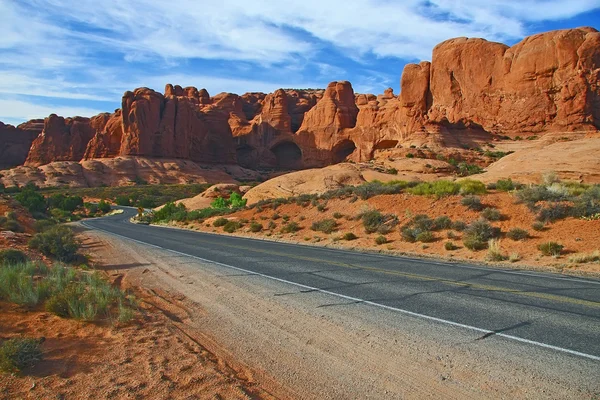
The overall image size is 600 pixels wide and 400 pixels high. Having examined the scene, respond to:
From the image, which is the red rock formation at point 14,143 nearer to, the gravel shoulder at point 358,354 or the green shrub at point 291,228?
the green shrub at point 291,228

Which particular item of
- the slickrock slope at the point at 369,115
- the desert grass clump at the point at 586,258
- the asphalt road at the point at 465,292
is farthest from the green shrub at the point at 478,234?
the slickrock slope at the point at 369,115

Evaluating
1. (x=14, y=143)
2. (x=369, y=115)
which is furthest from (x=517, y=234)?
(x=14, y=143)

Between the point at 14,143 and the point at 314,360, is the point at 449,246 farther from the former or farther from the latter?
the point at 14,143

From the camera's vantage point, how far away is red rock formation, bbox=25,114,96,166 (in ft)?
334

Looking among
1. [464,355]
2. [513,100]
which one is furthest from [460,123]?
[464,355]

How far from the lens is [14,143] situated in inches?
4540

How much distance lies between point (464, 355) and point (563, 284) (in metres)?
5.84

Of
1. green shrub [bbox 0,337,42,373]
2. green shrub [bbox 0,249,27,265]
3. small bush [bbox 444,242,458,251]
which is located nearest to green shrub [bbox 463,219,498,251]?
small bush [bbox 444,242,458,251]

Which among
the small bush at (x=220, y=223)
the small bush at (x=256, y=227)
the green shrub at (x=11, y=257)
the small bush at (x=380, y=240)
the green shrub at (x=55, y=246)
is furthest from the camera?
the small bush at (x=220, y=223)

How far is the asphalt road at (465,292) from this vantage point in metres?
6.17

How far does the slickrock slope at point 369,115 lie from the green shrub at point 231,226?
23.4m

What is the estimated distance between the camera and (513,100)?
51.6 meters

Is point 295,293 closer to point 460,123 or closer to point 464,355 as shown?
point 464,355

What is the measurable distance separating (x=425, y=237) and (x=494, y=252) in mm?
3844
